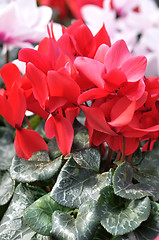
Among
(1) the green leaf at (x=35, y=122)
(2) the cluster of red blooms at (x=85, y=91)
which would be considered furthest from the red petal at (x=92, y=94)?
(1) the green leaf at (x=35, y=122)

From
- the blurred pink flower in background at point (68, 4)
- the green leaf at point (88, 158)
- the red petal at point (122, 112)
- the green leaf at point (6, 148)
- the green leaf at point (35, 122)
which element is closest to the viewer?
the red petal at point (122, 112)

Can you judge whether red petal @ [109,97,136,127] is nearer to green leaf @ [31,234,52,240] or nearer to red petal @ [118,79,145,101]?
red petal @ [118,79,145,101]

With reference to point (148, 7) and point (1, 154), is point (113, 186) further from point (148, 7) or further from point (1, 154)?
point (148, 7)

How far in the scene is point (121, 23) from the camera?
157 cm

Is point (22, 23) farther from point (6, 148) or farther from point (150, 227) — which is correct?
point (150, 227)

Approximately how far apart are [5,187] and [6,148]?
0.16 meters

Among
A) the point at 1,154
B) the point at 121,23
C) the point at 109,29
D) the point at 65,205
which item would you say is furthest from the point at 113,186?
the point at 121,23

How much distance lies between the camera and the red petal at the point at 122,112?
592mm

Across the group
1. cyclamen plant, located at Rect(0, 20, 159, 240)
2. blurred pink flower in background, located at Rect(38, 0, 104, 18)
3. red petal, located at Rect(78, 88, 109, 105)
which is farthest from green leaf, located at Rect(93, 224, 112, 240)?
blurred pink flower in background, located at Rect(38, 0, 104, 18)

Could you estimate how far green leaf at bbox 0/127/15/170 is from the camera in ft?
2.80

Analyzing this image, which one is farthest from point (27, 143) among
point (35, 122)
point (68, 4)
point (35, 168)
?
point (68, 4)

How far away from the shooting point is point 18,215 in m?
0.71

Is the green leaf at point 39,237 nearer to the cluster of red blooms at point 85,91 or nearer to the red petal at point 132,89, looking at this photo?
the cluster of red blooms at point 85,91

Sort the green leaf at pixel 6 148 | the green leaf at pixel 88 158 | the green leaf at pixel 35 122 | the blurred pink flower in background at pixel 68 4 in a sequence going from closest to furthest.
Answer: the green leaf at pixel 88 158, the green leaf at pixel 6 148, the green leaf at pixel 35 122, the blurred pink flower in background at pixel 68 4
